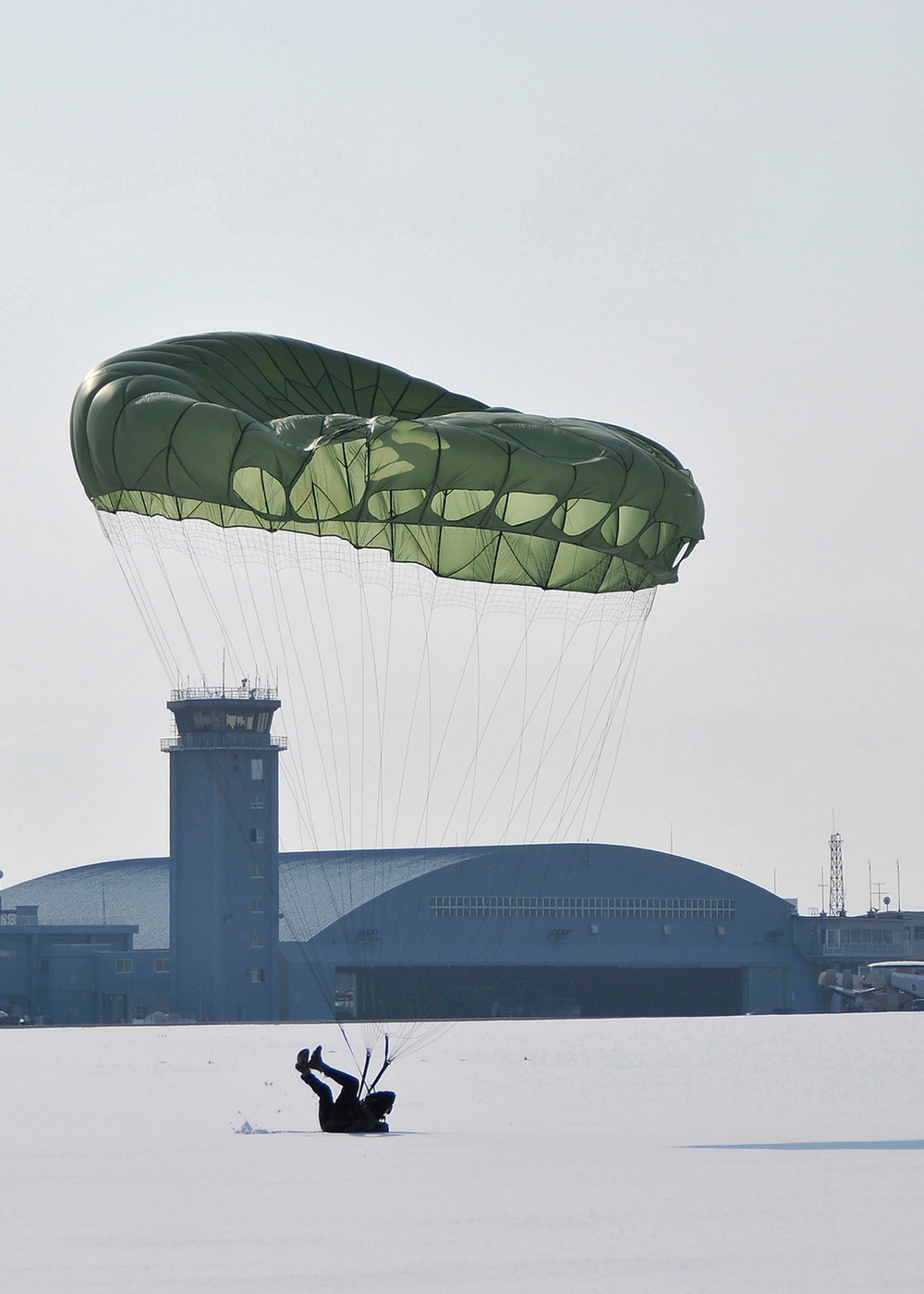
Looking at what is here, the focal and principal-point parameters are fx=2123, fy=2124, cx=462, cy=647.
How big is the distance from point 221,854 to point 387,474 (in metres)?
72.5

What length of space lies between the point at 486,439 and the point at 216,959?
74.0m

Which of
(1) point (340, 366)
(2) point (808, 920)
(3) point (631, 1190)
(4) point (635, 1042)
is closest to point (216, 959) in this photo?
(4) point (635, 1042)

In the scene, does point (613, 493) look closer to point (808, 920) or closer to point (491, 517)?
point (491, 517)

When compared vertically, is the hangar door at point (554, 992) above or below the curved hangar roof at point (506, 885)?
below

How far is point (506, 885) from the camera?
100125 millimetres

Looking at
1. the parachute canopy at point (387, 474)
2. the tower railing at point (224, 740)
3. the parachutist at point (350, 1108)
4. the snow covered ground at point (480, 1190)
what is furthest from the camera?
the tower railing at point (224, 740)

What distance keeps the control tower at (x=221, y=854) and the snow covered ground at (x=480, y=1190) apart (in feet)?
163

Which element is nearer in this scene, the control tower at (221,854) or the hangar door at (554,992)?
the control tower at (221,854)

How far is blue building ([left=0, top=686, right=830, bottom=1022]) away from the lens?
93.1 meters

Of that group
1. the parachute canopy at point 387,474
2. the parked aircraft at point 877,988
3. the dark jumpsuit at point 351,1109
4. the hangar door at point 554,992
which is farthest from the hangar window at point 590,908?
the parachute canopy at point 387,474

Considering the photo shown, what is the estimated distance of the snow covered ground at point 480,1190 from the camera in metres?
14.3

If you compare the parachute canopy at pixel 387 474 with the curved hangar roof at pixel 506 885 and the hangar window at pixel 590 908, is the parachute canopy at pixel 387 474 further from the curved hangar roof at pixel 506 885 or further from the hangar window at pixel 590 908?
the hangar window at pixel 590 908

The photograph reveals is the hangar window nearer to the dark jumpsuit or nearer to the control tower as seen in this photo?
the control tower

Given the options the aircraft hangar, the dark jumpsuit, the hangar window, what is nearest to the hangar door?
the aircraft hangar
